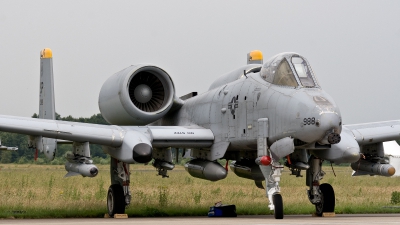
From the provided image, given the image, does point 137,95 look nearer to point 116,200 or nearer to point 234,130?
point 116,200

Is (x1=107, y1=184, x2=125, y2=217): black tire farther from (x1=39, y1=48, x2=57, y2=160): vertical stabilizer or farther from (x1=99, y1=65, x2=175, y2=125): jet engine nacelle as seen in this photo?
(x1=39, y1=48, x2=57, y2=160): vertical stabilizer

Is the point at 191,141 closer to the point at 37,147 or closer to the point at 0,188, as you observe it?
the point at 37,147

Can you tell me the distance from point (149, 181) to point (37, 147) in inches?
630

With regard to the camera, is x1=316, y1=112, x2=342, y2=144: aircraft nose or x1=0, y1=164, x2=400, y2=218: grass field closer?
x1=316, y1=112, x2=342, y2=144: aircraft nose

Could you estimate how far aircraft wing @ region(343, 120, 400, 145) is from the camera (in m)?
18.7

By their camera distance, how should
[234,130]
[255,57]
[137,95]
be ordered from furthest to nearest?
[255,57] → [137,95] → [234,130]

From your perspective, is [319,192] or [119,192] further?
[119,192]

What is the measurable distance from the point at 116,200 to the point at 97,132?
1.85m

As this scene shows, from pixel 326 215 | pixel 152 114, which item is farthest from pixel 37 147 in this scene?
pixel 326 215

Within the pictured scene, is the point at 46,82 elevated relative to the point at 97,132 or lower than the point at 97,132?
elevated

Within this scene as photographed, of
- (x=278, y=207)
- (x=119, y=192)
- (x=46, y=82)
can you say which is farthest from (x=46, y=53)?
(x=278, y=207)

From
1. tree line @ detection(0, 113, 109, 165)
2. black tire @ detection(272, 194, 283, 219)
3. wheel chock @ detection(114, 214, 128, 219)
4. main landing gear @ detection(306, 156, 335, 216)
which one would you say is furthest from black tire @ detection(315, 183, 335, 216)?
tree line @ detection(0, 113, 109, 165)

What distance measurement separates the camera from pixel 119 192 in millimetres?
18594

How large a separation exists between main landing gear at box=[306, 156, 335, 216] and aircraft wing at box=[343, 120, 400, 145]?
46.9 inches
